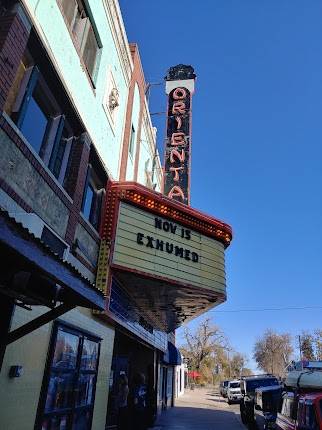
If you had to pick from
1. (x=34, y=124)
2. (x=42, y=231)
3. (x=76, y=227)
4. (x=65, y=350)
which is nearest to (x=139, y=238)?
(x=76, y=227)

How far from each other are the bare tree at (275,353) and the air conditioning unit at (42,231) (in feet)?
279

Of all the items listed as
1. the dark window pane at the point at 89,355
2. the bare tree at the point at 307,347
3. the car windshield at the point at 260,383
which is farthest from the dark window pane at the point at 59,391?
the bare tree at the point at 307,347

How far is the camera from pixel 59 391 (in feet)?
23.2

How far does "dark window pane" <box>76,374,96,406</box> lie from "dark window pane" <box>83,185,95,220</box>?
360cm

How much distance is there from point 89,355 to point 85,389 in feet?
2.24

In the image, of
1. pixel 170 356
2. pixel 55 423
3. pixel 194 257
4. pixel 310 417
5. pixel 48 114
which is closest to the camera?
pixel 310 417

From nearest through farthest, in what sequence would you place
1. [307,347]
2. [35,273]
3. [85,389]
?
[35,273]
[85,389]
[307,347]

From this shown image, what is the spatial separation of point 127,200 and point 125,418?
5476mm

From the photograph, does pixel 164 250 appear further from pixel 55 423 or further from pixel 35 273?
pixel 35 273

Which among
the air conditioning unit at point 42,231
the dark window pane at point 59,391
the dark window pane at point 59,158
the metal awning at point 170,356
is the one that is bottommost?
the dark window pane at point 59,391

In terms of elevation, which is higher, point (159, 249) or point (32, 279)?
point (159, 249)

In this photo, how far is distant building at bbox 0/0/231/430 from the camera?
210 inches

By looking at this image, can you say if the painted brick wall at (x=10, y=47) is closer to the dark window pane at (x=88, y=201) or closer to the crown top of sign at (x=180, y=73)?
the dark window pane at (x=88, y=201)

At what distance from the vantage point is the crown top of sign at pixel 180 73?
52.9 feet
